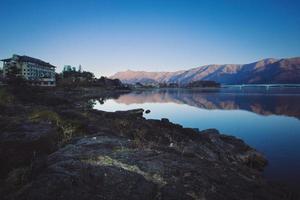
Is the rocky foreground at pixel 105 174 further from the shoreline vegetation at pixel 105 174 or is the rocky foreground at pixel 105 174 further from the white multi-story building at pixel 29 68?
the white multi-story building at pixel 29 68

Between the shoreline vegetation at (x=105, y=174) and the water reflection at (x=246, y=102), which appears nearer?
the shoreline vegetation at (x=105, y=174)

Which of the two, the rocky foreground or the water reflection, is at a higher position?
the rocky foreground

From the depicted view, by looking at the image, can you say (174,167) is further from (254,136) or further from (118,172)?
(254,136)

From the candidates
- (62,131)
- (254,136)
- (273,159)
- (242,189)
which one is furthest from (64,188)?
(254,136)

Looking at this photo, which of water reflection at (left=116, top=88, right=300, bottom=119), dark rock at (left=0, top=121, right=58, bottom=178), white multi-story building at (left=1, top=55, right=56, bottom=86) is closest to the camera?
dark rock at (left=0, top=121, right=58, bottom=178)

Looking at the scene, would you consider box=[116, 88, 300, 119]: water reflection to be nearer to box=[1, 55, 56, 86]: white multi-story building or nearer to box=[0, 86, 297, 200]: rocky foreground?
box=[1, 55, 56, 86]: white multi-story building

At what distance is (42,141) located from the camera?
31.6 feet

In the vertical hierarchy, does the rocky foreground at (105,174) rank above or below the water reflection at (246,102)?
above

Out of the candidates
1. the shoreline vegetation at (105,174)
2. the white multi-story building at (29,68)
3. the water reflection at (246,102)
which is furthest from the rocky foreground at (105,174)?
the white multi-story building at (29,68)

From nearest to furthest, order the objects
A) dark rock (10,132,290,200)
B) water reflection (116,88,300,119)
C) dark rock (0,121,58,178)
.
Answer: dark rock (10,132,290,200) < dark rock (0,121,58,178) < water reflection (116,88,300,119)

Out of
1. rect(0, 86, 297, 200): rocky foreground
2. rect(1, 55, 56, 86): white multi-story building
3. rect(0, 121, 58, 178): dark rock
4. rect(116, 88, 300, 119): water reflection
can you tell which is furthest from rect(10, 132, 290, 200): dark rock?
rect(1, 55, 56, 86): white multi-story building

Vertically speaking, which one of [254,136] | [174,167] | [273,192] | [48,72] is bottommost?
[254,136]

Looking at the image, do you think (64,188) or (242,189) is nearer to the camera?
(64,188)

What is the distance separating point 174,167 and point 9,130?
8470 millimetres
